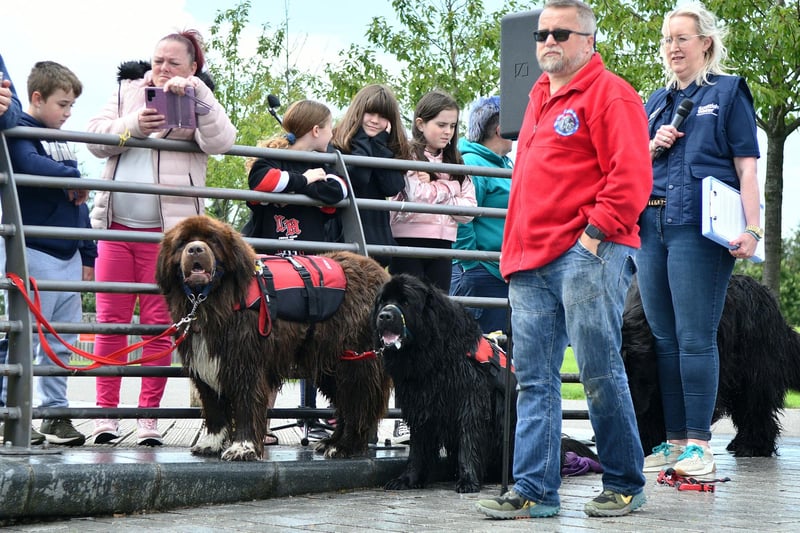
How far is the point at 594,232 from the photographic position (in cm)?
491

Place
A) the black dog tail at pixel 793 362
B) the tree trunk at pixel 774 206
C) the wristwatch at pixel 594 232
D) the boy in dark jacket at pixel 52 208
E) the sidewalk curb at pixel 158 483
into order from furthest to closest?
the tree trunk at pixel 774 206 → the black dog tail at pixel 793 362 → the boy in dark jacket at pixel 52 208 → the sidewalk curb at pixel 158 483 → the wristwatch at pixel 594 232

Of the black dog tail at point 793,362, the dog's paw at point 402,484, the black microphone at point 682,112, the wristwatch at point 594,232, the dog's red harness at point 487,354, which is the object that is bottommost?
the dog's paw at point 402,484

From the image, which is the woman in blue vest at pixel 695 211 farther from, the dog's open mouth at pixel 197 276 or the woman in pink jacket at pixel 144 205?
the woman in pink jacket at pixel 144 205

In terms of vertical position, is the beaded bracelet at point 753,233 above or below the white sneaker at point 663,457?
above

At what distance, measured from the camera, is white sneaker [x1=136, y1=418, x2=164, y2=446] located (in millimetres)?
7109

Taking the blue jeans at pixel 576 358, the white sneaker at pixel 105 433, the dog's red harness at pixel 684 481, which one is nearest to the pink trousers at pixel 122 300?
the white sneaker at pixel 105 433

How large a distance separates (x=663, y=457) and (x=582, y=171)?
8.14 feet

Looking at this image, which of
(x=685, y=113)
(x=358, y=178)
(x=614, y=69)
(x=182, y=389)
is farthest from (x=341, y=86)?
(x=685, y=113)

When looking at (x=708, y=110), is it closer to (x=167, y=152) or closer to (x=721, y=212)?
(x=721, y=212)

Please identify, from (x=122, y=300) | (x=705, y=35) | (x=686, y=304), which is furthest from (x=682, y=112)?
(x=122, y=300)

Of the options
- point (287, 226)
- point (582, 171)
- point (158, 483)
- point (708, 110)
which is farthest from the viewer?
point (287, 226)

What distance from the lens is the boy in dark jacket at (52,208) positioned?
686cm

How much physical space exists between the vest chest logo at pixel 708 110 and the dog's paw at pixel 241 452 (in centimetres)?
315

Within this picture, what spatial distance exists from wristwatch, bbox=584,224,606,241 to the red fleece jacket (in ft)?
0.08
